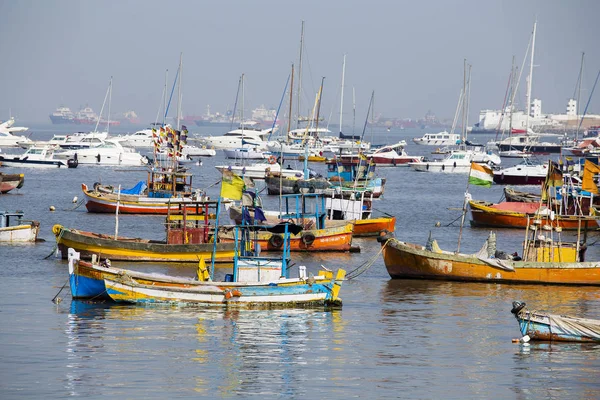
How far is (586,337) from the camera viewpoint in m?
22.5

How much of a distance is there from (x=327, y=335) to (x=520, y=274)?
9.18 meters

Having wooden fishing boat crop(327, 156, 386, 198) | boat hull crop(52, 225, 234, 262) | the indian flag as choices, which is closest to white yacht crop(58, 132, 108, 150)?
wooden fishing boat crop(327, 156, 386, 198)

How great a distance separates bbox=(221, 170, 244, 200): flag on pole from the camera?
89.1ft

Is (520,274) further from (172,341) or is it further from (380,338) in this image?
(172,341)

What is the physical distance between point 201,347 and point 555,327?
25.1 ft

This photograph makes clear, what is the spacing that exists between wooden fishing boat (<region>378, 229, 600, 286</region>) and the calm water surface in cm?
35

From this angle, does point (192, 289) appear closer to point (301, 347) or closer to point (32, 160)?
point (301, 347)

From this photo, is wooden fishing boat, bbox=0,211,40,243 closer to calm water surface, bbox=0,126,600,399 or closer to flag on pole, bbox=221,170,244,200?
calm water surface, bbox=0,126,600,399

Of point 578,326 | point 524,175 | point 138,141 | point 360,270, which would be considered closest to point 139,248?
point 360,270

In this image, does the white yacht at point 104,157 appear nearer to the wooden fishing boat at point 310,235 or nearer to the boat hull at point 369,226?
the boat hull at point 369,226

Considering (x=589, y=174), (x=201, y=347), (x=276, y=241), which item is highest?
(x=589, y=174)

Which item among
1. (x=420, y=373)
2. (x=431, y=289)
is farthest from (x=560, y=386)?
(x=431, y=289)

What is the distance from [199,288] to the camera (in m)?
25.3

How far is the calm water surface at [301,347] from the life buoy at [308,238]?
15.3ft
